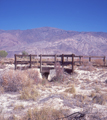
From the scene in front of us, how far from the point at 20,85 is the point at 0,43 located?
128 metres

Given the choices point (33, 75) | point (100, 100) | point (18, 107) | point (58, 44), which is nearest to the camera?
point (18, 107)

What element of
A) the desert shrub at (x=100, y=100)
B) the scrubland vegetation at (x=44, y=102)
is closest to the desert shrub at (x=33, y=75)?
the scrubland vegetation at (x=44, y=102)

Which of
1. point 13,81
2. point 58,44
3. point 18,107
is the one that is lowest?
point 18,107

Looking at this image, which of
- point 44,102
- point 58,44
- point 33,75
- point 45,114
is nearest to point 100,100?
point 44,102

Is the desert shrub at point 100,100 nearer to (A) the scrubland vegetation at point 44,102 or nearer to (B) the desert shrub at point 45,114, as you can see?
(A) the scrubland vegetation at point 44,102

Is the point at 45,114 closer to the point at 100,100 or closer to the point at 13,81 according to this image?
the point at 100,100

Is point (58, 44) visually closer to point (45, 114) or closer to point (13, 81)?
point (13, 81)

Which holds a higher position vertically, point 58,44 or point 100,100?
point 58,44

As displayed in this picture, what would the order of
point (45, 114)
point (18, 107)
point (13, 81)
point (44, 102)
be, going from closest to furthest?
1. point (45, 114)
2. point (18, 107)
3. point (44, 102)
4. point (13, 81)

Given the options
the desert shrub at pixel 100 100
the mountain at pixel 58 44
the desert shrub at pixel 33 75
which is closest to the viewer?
the desert shrub at pixel 100 100

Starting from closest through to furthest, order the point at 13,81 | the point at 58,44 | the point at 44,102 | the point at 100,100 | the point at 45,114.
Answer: the point at 45,114
the point at 44,102
the point at 100,100
the point at 13,81
the point at 58,44

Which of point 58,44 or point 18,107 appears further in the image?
point 58,44

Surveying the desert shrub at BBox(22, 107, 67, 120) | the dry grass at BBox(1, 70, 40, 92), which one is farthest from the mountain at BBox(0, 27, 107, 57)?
the desert shrub at BBox(22, 107, 67, 120)

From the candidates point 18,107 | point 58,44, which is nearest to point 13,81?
point 18,107
